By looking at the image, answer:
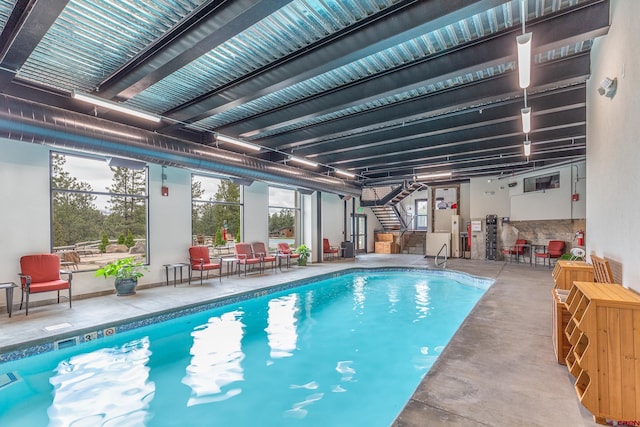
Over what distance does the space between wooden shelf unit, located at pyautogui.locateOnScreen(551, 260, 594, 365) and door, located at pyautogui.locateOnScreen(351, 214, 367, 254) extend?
1000 cm

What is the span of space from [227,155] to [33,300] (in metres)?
3.90

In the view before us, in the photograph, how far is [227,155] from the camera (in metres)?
5.55

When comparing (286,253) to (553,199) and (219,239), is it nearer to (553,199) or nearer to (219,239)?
(219,239)

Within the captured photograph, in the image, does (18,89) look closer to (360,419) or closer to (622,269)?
(360,419)

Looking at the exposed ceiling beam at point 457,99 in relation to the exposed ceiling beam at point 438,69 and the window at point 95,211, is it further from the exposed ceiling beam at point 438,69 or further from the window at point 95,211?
the window at point 95,211

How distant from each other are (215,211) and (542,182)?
941 cm

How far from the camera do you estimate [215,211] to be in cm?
807

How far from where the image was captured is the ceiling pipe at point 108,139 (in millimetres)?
3375

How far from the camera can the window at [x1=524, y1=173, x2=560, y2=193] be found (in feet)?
27.6

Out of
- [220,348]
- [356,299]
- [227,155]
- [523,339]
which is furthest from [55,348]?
[523,339]

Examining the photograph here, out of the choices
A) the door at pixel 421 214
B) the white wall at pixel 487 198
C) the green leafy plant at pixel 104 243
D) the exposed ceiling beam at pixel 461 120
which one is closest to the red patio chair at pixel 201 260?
the green leafy plant at pixel 104 243

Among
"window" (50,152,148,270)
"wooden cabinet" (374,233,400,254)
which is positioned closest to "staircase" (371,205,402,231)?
"wooden cabinet" (374,233,400,254)

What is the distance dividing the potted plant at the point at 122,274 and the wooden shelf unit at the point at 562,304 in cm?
626

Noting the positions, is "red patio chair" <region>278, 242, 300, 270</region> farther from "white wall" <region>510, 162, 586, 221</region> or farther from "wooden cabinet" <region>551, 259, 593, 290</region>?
"white wall" <region>510, 162, 586, 221</region>
